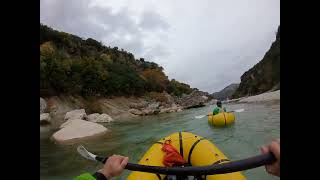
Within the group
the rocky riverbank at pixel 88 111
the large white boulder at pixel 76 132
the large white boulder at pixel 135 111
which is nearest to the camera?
the large white boulder at pixel 76 132

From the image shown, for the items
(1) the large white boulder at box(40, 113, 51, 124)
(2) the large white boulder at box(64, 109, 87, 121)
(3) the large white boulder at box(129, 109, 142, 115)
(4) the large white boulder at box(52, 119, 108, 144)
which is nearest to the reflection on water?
(4) the large white boulder at box(52, 119, 108, 144)

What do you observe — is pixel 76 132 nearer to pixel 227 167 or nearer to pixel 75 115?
pixel 75 115

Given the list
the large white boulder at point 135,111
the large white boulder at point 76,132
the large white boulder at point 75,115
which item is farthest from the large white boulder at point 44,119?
the large white boulder at point 135,111

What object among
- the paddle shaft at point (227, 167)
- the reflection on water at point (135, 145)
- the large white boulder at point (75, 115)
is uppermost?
the paddle shaft at point (227, 167)

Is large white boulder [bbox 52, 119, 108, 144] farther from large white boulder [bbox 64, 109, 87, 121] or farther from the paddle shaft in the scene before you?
the paddle shaft

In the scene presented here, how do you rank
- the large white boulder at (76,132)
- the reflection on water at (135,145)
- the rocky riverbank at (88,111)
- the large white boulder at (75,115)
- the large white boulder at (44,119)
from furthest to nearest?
1. the large white boulder at (75,115)
2. the large white boulder at (44,119)
3. the rocky riverbank at (88,111)
4. the large white boulder at (76,132)
5. the reflection on water at (135,145)

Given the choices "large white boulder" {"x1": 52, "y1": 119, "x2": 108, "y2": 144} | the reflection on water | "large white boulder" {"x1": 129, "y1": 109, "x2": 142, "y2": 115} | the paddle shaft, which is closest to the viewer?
the paddle shaft

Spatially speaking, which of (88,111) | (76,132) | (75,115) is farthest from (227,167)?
(88,111)

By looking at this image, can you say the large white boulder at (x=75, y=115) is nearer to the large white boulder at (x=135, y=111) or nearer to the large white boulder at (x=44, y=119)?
the large white boulder at (x=44, y=119)

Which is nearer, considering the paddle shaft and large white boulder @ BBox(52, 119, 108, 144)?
the paddle shaft
